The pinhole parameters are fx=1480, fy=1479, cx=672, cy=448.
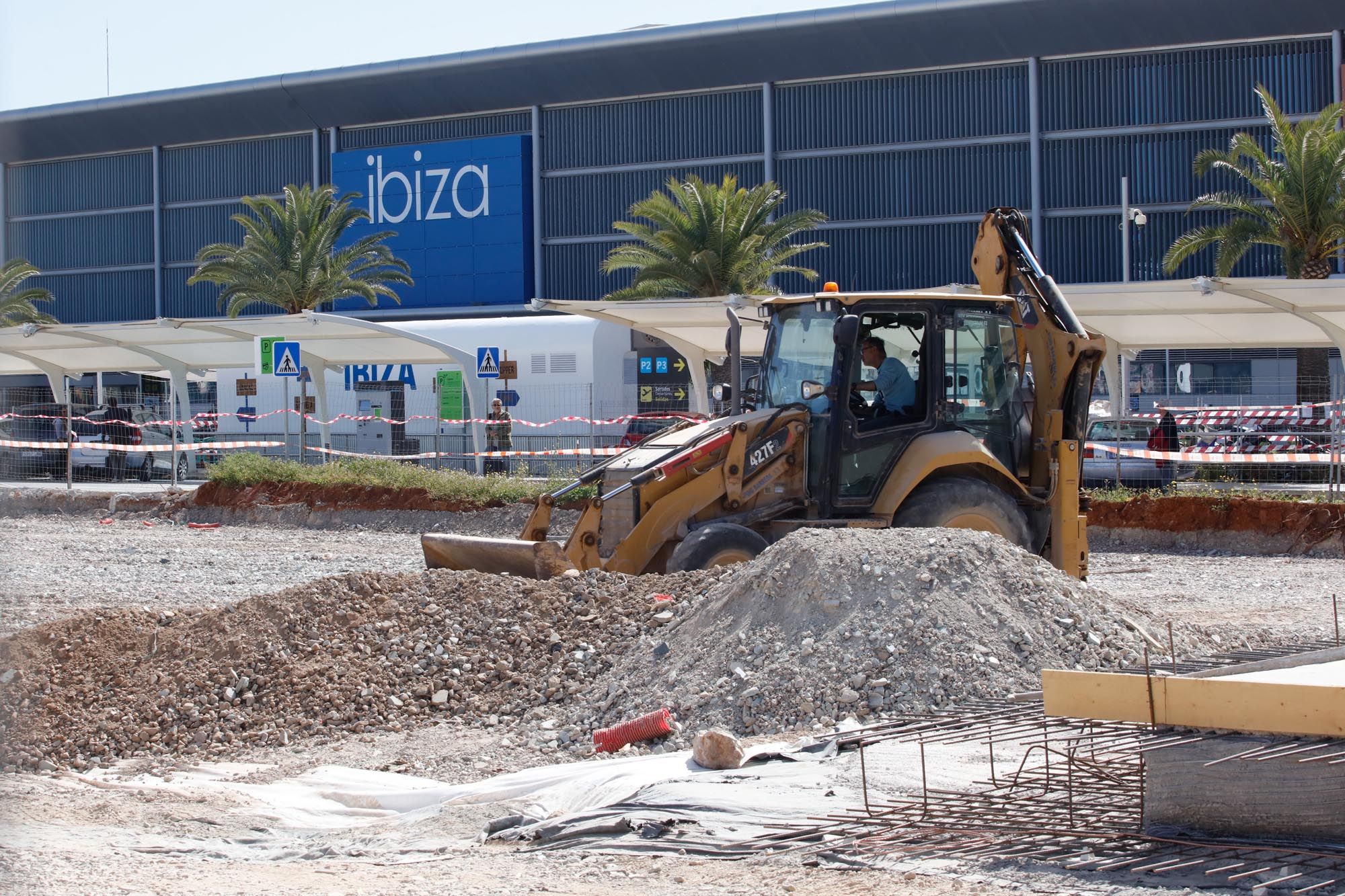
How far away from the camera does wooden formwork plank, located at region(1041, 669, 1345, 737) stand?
514 centimetres

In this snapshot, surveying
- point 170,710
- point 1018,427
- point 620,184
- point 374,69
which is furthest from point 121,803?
point 374,69

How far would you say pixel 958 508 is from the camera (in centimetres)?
1131

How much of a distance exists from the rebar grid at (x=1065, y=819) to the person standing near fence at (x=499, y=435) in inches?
816

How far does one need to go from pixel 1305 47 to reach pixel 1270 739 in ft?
136

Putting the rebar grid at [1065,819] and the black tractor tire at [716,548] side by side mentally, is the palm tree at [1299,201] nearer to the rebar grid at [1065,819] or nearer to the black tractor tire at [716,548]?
the black tractor tire at [716,548]

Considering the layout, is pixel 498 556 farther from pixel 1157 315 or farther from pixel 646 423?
pixel 646 423

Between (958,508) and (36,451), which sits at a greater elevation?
(36,451)

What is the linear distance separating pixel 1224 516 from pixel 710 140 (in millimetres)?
31943

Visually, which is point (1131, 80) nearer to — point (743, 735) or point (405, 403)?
point (405, 403)

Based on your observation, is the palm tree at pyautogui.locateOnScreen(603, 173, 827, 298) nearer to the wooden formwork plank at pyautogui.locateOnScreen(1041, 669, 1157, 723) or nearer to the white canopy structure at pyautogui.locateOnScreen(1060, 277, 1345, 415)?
the white canopy structure at pyautogui.locateOnScreen(1060, 277, 1345, 415)

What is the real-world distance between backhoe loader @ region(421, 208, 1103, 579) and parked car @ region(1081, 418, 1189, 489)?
28.7 ft

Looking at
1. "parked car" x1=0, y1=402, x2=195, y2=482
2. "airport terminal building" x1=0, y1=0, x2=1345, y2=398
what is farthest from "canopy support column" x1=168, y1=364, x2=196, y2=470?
"airport terminal building" x1=0, y1=0, x2=1345, y2=398

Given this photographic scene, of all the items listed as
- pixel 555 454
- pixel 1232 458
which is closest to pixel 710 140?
pixel 555 454

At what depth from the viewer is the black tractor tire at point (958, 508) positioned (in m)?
11.3
